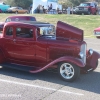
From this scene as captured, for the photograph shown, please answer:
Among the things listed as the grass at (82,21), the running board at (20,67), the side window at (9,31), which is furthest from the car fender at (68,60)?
the grass at (82,21)

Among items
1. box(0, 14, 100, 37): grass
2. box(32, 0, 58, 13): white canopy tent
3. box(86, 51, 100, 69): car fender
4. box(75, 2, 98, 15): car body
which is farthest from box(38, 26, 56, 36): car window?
box(32, 0, 58, 13): white canopy tent

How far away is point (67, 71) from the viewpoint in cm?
673

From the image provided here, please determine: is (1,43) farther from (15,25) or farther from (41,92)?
(41,92)

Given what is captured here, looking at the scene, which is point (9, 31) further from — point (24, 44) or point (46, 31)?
point (46, 31)

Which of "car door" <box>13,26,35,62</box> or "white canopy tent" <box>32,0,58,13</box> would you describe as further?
"white canopy tent" <box>32,0,58,13</box>

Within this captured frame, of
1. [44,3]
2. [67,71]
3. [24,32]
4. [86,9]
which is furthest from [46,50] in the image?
[44,3]

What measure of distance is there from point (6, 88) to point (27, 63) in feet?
4.81

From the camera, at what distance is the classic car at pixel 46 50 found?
6770mm

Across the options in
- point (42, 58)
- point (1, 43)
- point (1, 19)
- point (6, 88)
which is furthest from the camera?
point (1, 19)

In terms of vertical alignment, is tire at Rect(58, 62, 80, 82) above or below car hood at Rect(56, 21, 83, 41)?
below

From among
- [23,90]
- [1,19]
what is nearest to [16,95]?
[23,90]

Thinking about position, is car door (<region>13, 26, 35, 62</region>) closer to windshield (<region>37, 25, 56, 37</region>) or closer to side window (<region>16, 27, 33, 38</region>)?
side window (<region>16, 27, 33, 38</region>)

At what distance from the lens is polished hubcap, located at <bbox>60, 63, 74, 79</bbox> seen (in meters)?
6.68

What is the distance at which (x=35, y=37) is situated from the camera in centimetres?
723
